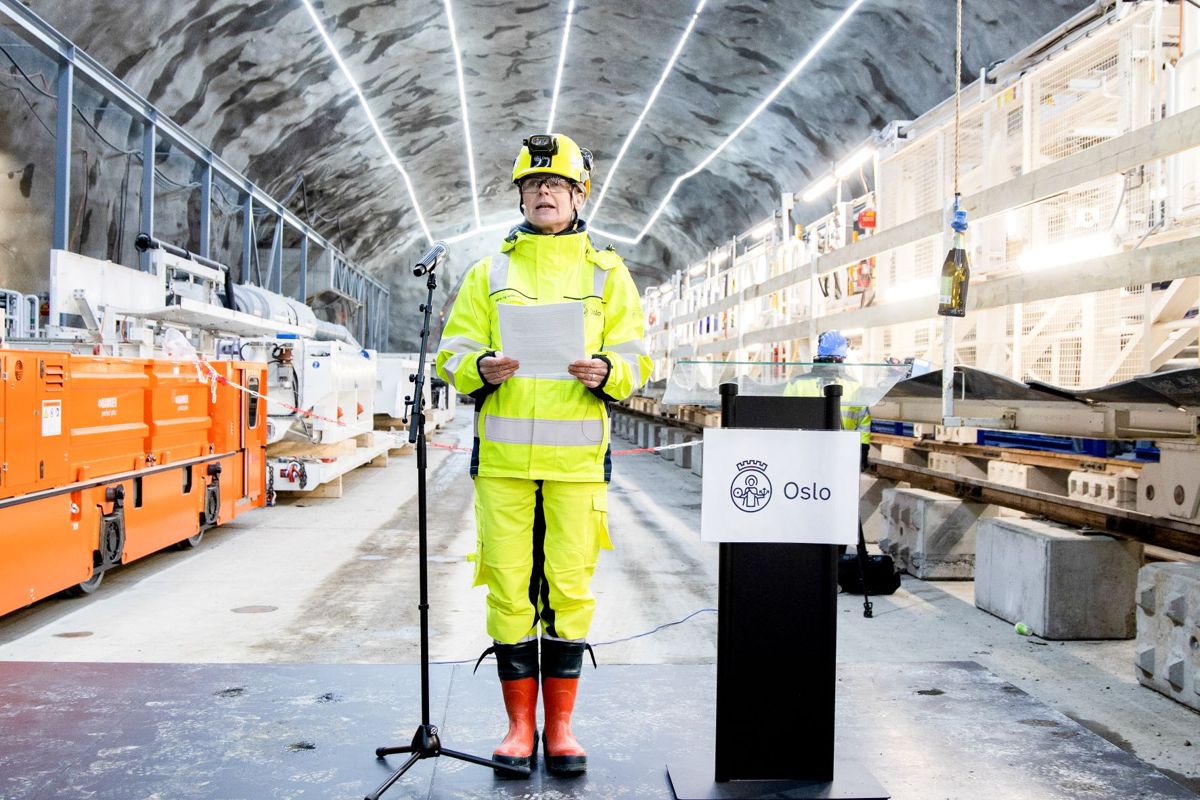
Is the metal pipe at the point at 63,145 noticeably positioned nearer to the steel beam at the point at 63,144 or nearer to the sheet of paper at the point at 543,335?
the steel beam at the point at 63,144

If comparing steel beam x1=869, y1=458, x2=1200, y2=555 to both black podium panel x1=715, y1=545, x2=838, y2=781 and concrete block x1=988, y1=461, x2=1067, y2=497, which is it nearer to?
concrete block x1=988, y1=461, x2=1067, y2=497

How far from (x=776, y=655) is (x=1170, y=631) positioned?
2570 millimetres

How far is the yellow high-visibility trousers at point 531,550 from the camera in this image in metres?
3.27

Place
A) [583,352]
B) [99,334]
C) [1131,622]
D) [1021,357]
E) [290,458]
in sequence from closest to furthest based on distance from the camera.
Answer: [583,352] → [1131,622] → [1021,357] → [99,334] → [290,458]

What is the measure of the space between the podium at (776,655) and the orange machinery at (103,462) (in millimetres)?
3956

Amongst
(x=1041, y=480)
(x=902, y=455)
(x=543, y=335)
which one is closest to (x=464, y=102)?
(x=902, y=455)

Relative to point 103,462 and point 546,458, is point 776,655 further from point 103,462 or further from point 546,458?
point 103,462

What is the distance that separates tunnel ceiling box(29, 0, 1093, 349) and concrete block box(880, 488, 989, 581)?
6747mm

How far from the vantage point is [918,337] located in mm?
8594

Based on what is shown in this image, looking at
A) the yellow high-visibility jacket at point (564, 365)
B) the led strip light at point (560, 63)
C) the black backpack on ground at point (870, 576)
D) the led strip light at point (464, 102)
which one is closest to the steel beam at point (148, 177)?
the led strip light at point (464, 102)

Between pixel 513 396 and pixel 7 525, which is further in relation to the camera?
pixel 7 525

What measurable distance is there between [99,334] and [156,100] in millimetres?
5955

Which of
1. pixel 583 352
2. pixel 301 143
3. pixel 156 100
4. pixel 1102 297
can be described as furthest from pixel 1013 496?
pixel 301 143

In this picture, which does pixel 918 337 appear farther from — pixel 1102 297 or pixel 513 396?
pixel 513 396
